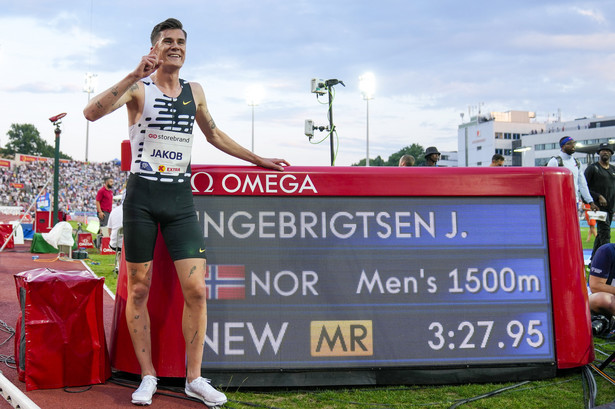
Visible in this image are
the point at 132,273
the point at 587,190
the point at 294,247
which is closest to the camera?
the point at 132,273

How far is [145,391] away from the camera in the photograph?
3156mm

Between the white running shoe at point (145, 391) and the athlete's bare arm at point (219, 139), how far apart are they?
1478mm

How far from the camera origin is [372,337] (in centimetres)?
347

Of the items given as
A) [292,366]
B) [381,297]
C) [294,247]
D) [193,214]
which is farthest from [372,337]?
[193,214]

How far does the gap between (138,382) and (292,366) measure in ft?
3.34

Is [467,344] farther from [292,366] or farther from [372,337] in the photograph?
[292,366]

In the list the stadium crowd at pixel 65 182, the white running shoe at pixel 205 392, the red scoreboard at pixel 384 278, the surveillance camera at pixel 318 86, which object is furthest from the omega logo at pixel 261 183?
the stadium crowd at pixel 65 182

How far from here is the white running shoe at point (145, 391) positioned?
3.11 meters

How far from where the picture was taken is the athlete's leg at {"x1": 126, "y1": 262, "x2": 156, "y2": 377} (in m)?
3.29

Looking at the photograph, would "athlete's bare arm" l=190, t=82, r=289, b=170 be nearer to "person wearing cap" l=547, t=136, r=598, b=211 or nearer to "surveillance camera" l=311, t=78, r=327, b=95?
"person wearing cap" l=547, t=136, r=598, b=211

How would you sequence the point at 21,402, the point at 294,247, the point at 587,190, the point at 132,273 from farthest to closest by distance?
the point at 587,190 → the point at 294,247 → the point at 132,273 → the point at 21,402

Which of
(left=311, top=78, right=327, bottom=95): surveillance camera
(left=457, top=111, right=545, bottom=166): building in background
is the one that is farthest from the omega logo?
(left=457, top=111, right=545, bottom=166): building in background

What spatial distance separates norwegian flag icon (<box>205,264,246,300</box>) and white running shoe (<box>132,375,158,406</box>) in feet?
1.93

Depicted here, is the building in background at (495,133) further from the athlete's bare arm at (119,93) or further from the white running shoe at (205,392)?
the athlete's bare arm at (119,93)
